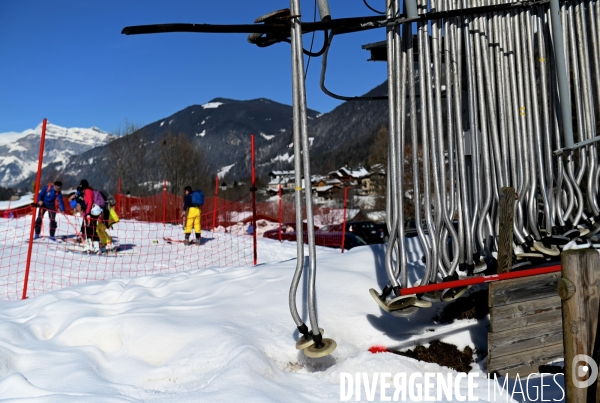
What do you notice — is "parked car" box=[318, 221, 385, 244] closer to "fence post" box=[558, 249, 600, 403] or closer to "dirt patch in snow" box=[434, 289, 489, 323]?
"dirt patch in snow" box=[434, 289, 489, 323]

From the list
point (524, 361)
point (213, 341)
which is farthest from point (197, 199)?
point (524, 361)

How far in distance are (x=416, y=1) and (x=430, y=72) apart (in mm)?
660

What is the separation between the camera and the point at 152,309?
241 inches

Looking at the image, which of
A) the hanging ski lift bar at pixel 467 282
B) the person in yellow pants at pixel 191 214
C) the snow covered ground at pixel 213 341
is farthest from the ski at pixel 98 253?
the hanging ski lift bar at pixel 467 282

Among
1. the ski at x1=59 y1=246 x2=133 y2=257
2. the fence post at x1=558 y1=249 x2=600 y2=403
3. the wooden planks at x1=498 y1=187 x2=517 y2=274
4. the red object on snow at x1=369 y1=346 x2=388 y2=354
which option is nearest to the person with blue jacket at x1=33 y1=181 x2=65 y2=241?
the ski at x1=59 y1=246 x2=133 y2=257

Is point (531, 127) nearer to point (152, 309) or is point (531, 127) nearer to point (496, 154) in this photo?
point (496, 154)

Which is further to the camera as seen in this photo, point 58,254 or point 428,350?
point 58,254

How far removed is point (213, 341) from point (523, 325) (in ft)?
9.31

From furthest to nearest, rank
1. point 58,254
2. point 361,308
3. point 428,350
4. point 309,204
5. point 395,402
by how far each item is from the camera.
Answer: point 58,254
point 361,308
point 428,350
point 309,204
point 395,402

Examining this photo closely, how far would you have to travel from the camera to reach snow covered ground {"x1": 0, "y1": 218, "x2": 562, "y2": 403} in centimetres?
Result: 436

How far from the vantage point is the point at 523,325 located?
5.34m

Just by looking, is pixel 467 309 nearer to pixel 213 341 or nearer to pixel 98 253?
pixel 213 341

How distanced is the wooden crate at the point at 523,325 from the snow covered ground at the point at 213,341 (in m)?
0.30

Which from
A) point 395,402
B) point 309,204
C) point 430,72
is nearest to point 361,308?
point 309,204
